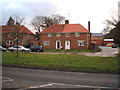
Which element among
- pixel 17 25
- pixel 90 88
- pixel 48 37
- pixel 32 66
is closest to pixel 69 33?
pixel 48 37

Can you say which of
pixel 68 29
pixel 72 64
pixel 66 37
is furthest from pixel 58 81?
pixel 68 29

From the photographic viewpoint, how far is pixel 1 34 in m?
53.7

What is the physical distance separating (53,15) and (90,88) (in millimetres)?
61769

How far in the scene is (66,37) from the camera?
149 feet

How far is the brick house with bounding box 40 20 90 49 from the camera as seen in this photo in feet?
143

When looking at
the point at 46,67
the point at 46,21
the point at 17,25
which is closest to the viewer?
the point at 46,67

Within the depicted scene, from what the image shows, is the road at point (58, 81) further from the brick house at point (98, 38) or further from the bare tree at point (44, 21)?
the brick house at point (98, 38)

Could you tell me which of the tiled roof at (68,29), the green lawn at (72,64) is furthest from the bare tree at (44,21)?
the green lawn at (72,64)

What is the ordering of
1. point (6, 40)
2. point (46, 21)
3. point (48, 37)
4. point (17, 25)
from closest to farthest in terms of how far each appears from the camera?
1. point (17, 25)
2. point (48, 37)
3. point (6, 40)
4. point (46, 21)

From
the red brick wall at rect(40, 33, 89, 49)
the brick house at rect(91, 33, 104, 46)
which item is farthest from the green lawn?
the brick house at rect(91, 33, 104, 46)

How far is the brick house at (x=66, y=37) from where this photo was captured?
43.5m

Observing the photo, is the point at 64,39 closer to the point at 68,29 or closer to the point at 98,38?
the point at 68,29

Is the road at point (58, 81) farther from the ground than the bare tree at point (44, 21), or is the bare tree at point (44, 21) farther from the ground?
the bare tree at point (44, 21)

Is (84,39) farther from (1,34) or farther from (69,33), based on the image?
(1,34)
